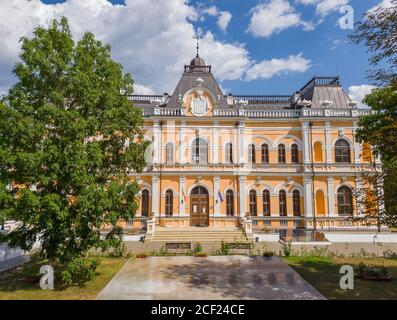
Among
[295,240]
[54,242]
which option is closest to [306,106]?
[295,240]

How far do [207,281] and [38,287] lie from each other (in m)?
5.67

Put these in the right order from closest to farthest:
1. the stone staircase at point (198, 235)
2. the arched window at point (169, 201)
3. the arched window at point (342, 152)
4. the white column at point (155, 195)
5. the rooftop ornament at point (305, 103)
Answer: the stone staircase at point (198, 235) → the white column at point (155, 195) → the arched window at point (169, 201) → the arched window at point (342, 152) → the rooftop ornament at point (305, 103)

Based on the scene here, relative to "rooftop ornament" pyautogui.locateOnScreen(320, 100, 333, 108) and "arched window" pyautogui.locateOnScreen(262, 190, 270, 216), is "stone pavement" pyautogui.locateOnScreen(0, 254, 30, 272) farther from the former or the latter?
"rooftop ornament" pyautogui.locateOnScreen(320, 100, 333, 108)

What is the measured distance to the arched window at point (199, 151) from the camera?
993 inches

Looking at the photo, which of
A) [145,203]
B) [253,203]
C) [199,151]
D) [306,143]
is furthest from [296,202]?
[145,203]

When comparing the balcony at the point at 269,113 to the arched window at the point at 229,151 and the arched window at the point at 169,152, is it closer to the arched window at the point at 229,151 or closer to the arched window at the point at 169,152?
the arched window at the point at 229,151

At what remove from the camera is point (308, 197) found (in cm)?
2489

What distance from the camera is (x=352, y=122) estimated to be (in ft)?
84.3

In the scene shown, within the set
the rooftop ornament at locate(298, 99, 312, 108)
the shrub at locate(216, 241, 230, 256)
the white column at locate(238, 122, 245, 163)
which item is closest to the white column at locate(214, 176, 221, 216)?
the white column at locate(238, 122, 245, 163)

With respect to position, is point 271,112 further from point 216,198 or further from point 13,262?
point 13,262

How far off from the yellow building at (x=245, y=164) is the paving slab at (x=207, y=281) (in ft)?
31.3

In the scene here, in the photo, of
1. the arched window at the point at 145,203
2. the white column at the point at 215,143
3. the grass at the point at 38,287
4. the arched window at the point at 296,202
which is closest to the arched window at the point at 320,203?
the arched window at the point at 296,202

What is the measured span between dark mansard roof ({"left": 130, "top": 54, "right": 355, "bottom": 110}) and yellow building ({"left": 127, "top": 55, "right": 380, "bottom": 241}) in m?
0.23
